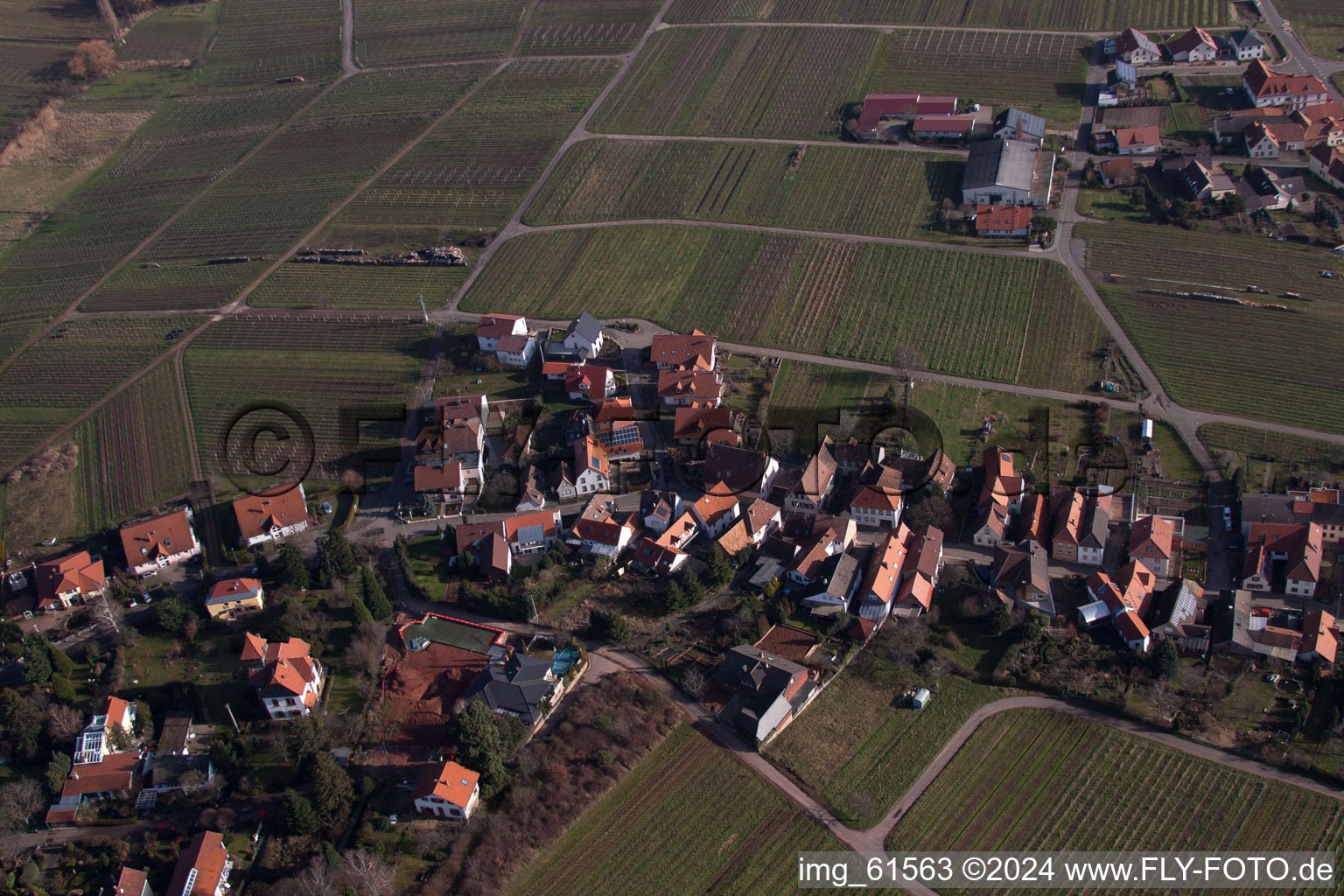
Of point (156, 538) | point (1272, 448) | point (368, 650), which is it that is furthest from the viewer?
point (1272, 448)

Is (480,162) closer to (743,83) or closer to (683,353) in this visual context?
(743,83)

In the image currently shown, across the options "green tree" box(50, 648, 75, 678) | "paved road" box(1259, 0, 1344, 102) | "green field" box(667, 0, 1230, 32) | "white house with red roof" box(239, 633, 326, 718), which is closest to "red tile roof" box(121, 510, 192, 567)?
"green tree" box(50, 648, 75, 678)

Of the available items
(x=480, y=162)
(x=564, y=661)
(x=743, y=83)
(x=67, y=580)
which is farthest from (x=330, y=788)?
(x=743, y=83)

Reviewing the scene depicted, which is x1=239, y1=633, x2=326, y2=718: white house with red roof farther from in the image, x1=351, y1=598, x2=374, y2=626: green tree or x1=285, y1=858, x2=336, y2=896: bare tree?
x1=285, y1=858, x2=336, y2=896: bare tree

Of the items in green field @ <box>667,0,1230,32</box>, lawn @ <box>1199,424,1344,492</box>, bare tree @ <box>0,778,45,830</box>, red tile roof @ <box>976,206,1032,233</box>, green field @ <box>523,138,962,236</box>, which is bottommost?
bare tree @ <box>0,778,45,830</box>

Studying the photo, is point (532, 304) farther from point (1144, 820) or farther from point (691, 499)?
point (1144, 820)
